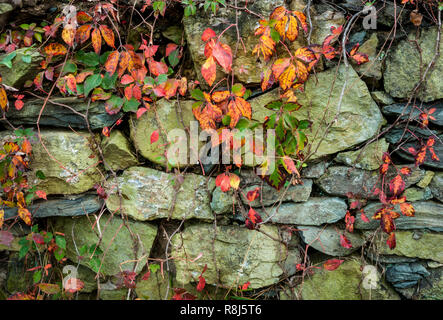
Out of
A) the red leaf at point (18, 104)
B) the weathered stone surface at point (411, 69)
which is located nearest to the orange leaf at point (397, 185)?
the weathered stone surface at point (411, 69)

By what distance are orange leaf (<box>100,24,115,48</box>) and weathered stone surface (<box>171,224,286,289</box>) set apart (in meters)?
0.97

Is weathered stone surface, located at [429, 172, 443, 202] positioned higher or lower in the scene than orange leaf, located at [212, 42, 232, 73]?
lower

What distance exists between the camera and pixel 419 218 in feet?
4.88

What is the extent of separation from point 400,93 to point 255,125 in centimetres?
70

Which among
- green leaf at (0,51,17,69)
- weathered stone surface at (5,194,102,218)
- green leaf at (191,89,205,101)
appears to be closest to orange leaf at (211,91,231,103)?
green leaf at (191,89,205,101)

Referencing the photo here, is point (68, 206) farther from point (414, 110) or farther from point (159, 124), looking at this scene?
point (414, 110)

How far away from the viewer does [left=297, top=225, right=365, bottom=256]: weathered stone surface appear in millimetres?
1545

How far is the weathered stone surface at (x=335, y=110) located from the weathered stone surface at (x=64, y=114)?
2.45 ft

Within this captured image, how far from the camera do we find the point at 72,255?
1669mm

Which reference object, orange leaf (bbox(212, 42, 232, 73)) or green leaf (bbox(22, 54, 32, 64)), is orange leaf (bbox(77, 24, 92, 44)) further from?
orange leaf (bbox(212, 42, 232, 73))

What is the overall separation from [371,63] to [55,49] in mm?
1479

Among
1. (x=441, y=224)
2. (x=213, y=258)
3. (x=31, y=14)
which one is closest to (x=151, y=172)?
(x=213, y=258)

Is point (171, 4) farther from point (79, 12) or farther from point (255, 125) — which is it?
point (255, 125)

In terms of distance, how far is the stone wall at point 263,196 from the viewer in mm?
1428
